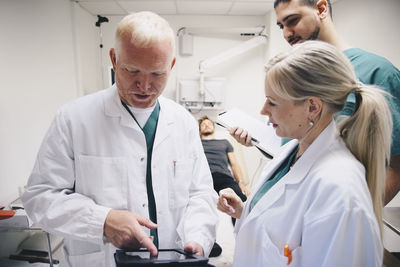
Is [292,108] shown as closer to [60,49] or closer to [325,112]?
[325,112]

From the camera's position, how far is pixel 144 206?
0.85 m

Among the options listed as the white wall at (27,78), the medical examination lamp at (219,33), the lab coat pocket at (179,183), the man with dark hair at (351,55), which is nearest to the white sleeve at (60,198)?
the lab coat pocket at (179,183)

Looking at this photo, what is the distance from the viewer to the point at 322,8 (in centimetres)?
103

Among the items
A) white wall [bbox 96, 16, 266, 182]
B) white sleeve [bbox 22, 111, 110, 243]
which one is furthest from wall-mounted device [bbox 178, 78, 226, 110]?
white sleeve [bbox 22, 111, 110, 243]

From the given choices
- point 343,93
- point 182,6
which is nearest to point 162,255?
point 343,93

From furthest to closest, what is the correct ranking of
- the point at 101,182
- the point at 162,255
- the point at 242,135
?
the point at 242,135, the point at 101,182, the point at 162,255

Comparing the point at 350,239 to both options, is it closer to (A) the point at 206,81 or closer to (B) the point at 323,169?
(B) the point at 323,169

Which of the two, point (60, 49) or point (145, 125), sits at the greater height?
point (60, 49)

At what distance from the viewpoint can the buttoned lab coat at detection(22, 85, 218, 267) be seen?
77 cm

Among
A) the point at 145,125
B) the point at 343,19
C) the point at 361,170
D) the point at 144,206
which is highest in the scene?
the point at 343,19

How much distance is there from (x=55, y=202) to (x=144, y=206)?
0.88ft

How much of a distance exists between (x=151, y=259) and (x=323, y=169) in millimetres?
496

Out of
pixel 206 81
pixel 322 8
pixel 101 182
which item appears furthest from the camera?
pixel 206 81

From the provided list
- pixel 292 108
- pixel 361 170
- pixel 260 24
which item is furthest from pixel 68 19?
pixel 361 170
